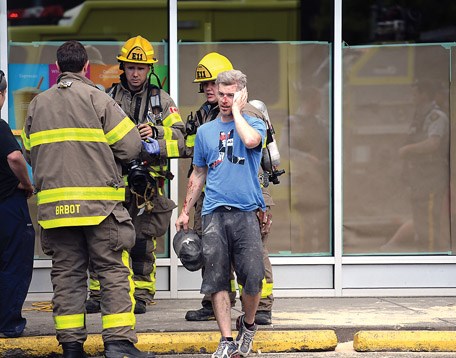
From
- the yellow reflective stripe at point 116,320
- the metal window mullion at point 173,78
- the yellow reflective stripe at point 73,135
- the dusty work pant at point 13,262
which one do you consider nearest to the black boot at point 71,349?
the yellow reflective stripe at point 116,320

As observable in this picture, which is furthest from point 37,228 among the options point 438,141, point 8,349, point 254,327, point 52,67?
point 438,141

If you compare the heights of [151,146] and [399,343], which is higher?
[151,146]

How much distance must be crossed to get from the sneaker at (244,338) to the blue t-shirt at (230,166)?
0.85 metres

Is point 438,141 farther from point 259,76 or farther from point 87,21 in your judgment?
point 87,21

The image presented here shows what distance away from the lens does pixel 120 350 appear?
740 centimetres

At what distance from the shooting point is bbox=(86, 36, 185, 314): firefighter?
862cm

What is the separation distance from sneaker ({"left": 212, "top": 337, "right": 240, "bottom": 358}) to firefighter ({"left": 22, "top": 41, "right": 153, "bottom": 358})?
536 mm

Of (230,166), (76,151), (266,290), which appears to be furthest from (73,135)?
(266,290)

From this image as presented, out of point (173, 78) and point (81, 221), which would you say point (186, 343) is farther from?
point (173, 78)

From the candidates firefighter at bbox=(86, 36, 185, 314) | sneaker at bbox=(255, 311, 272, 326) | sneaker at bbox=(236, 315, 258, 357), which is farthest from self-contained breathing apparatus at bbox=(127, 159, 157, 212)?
sneaker at bbox=(236, 315, 258, 357)

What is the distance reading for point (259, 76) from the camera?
10.1m

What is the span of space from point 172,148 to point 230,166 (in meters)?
1.20

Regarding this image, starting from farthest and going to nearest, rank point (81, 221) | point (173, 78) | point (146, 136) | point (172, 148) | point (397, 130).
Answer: point (397, 130), point (173, 78), point (172, 148), point (146, 136), point (81, 221)

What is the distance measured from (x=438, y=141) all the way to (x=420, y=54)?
826 mm
